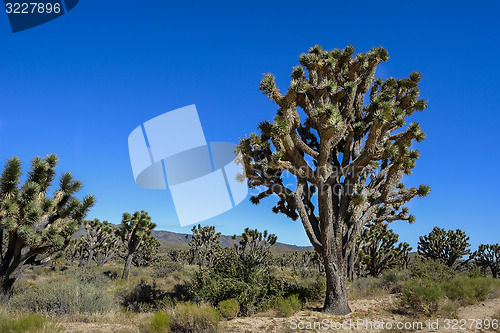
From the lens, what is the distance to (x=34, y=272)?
918 inches

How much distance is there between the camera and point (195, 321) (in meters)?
6.95

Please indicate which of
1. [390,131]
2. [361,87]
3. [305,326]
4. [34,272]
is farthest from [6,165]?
[34,272]

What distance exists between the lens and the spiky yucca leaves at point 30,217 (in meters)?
10.5

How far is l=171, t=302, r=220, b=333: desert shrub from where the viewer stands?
688cm

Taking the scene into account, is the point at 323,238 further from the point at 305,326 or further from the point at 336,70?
the point at 336,70

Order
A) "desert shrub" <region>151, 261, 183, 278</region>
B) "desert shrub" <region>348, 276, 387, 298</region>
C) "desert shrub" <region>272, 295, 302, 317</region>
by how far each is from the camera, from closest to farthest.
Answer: "desert shrub" <region>272, 295, 302, 317</region> < "desert shrub" <region>348, 276, 387, 298</region> < "desert shrub" <region>151, 261, 183, 278</region>

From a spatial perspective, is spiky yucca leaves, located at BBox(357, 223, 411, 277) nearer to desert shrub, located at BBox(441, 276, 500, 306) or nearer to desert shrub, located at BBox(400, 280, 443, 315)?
desert shrub, located at BBox(441, 276, 500, 306)

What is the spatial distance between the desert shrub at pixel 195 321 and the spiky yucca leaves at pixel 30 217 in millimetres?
6586

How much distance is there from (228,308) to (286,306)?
1.72 m

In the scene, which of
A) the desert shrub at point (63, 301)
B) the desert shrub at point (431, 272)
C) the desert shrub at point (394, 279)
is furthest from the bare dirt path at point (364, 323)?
the desert shrub at point (431, 272)

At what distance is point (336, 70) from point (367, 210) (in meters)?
5.01

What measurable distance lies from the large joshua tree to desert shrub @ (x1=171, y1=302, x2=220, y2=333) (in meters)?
4.23

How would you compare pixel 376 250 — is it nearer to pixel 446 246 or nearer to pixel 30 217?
pixel 446 246

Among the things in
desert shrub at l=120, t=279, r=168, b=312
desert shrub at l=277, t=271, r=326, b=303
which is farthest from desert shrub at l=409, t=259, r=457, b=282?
desert shrub at l=120, t=279, r=168, b=312
